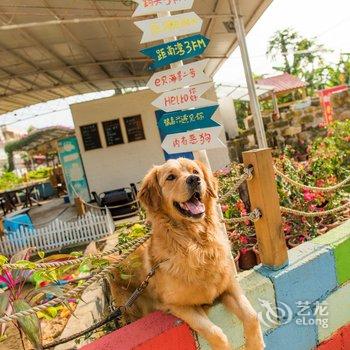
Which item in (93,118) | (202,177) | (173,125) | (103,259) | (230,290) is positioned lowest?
(230,290)

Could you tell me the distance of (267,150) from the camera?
2.66 metres

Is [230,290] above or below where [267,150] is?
below

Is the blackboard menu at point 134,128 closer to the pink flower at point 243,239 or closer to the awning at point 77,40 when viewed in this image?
the awning at point 77,40

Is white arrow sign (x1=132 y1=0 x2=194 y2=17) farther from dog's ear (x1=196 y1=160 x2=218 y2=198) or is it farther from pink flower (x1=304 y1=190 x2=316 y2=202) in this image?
pink flower (x1=304 y1=190 x2=316 y2=202)

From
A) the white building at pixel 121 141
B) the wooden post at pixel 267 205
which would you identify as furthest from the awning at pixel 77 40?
the wooden post at pixel 267 205

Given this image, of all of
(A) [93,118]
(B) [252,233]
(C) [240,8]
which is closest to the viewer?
(B) [252,233]

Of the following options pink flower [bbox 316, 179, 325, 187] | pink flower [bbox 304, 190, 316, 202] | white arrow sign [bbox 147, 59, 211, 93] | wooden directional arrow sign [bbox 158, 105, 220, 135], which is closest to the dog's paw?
wooden directional arrow sign [bbox 158, 105, 220, 135]

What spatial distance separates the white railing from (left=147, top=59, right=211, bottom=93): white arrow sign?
22.5ft

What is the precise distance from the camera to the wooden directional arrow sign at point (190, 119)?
9.10 ft

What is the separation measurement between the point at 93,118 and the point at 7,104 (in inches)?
232

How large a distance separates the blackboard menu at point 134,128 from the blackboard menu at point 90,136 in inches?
44.9

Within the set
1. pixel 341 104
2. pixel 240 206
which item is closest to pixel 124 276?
pixel 240 206

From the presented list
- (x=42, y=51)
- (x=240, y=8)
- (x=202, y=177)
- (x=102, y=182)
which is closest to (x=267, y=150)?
(x=202, y=177)

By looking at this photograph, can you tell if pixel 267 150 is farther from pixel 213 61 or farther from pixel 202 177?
pixel 213 61
